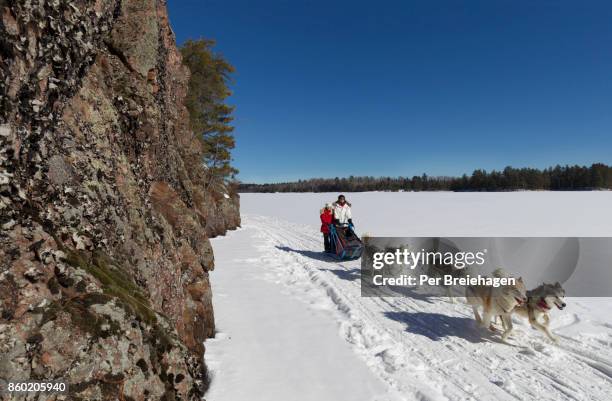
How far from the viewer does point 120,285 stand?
2.54 meters

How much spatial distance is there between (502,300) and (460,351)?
1012mm

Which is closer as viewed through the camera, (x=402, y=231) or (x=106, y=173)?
(x=106, y=173)

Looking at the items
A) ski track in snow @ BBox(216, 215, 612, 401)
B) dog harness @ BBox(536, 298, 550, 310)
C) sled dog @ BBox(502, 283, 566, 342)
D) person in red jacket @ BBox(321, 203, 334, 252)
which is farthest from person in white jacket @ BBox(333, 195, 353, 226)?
dog harness @ BBox(536, 298, 550, 310)

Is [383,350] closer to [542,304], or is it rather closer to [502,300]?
[502,300]

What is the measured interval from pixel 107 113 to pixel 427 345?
5.08 meters

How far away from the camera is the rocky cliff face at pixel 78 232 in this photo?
1805 millimetres

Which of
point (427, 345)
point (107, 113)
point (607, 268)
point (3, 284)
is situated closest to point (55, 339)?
point (3, 284)

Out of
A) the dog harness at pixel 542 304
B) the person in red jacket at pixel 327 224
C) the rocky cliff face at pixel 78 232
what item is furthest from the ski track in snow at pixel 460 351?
the person in red jacket at pixel 327 224

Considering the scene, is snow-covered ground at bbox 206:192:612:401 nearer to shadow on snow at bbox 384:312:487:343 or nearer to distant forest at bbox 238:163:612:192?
shadow on snow at bbox 384:312:487:343

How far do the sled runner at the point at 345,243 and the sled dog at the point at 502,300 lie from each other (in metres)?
4.98

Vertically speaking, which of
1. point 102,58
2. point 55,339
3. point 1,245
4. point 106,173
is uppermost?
point 102,58

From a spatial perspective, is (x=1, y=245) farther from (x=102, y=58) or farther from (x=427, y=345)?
(x=427, y=345)

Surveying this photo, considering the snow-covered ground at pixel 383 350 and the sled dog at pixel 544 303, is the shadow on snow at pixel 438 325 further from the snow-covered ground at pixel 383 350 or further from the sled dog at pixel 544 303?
the sled dog at pixel 544 303

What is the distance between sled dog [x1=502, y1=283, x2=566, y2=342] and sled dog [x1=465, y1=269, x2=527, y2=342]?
167mm
